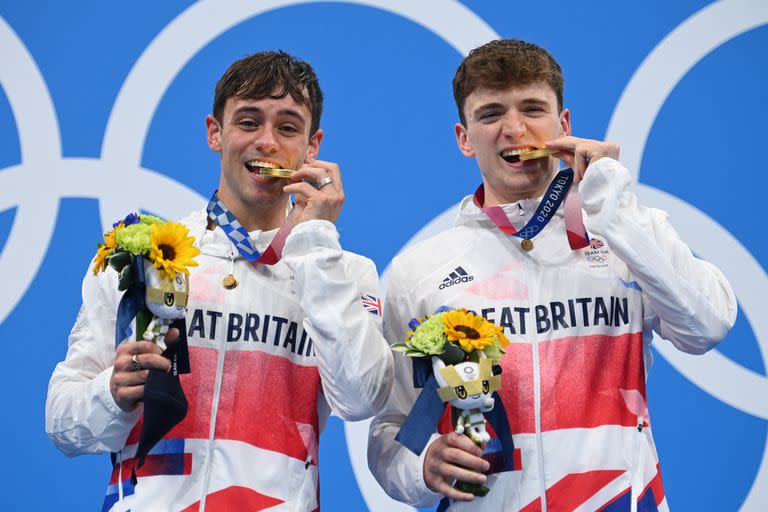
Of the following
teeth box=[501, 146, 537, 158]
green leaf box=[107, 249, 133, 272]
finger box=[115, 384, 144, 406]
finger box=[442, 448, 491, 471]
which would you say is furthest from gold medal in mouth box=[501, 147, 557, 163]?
finger box=[115, 384, 144, 406]

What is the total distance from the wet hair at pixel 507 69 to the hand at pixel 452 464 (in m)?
1.06

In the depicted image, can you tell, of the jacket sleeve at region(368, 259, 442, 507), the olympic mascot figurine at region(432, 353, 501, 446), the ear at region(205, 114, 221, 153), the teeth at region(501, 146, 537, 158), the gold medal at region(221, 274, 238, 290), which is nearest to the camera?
the olympic mascot figurine at region(432, 353, 501, 446)

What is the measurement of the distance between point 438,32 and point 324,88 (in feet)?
1.72

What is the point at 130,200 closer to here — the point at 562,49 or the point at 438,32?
the point at 438,32

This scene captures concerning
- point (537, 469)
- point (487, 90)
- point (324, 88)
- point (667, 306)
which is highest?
point (324, 88)

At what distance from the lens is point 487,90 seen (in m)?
3.04

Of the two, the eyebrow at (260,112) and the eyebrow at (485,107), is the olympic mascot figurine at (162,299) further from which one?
the eyebrow at (485,107)

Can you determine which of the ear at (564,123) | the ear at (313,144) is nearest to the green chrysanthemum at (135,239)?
the ear at (313,144)

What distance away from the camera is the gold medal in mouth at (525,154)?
289 centimetres

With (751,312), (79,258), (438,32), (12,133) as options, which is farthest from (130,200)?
(751,312)

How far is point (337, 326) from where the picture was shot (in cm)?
263

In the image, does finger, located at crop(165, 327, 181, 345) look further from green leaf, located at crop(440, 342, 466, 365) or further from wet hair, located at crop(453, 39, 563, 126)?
wet hair, located at crop(453, 39, 563, 126)

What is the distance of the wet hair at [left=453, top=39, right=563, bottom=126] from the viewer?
3.01 metres

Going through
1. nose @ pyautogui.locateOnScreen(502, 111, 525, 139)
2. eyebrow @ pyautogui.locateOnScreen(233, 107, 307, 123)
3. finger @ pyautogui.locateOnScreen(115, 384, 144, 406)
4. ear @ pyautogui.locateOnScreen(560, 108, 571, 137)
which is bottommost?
finger @ pyautogui.locateOnScreen(115, 384, 144, 406)
